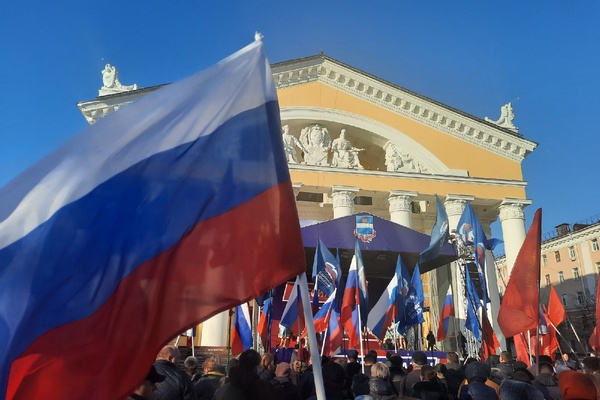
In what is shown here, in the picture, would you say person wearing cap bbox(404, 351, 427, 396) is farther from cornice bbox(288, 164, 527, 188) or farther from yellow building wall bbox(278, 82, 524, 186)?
yellow building wall bbox(278, 82, 524, 186)

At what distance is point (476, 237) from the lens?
441 inches

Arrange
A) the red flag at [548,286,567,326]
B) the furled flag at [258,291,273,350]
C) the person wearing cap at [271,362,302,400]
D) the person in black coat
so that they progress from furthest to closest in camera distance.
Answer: the furled flag at [258,291,273,350] → the red flag at [548,286,567,326] → the person in black coat → the person wearing cap at [271,362,302,400]

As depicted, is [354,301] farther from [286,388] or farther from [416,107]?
[416,107]

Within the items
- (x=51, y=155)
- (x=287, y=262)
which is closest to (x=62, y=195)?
(x=51, y=155)

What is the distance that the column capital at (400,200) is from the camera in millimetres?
21884

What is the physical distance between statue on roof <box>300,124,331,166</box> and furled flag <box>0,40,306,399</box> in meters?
18.7

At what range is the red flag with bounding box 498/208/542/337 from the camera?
646cm

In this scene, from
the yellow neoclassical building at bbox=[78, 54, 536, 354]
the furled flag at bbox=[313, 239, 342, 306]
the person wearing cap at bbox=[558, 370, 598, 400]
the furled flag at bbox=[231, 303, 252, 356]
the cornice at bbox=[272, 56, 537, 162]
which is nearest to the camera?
the person wearing cap at bbox=[558, 370, 598, 400]

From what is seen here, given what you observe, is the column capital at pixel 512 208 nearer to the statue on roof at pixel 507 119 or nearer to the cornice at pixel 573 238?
the statue on roof at pixel 507 119

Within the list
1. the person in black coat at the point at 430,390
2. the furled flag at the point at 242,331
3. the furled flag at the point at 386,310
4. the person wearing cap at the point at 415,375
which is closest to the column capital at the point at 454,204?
the furled flag at the point at 386,310

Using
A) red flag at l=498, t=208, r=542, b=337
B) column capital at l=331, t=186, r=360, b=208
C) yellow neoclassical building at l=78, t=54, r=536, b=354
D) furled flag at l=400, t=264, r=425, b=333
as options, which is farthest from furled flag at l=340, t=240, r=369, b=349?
yellow neoclassical building at l=78, t=54, r=536, b=354

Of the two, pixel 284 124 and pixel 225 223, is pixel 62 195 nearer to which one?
pixel 225 223

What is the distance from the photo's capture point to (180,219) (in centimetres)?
286

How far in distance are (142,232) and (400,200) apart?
781 inches
